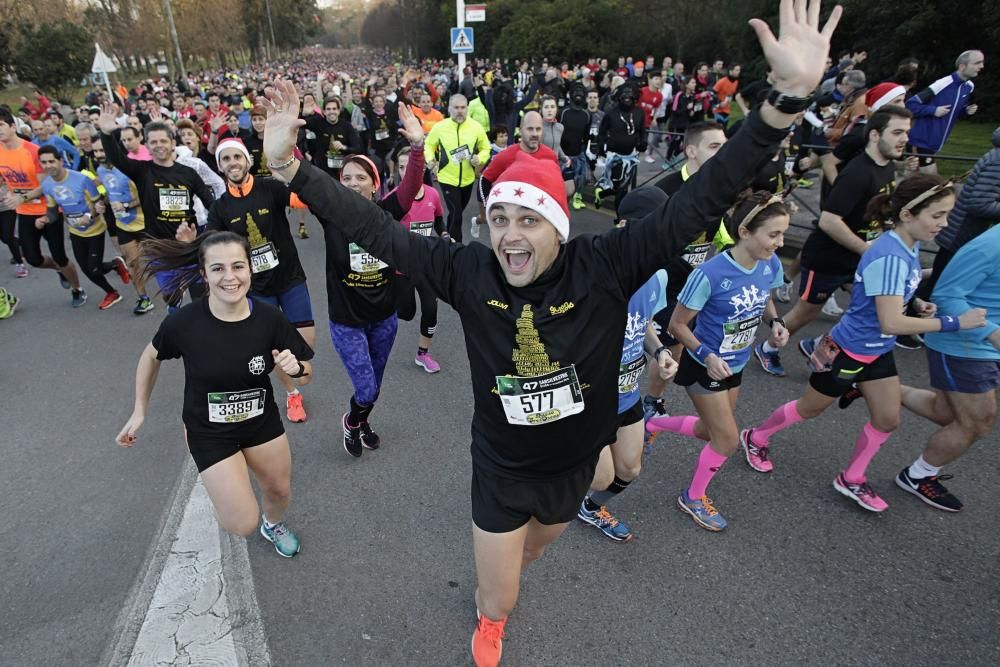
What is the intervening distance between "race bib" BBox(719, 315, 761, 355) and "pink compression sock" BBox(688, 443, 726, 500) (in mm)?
607

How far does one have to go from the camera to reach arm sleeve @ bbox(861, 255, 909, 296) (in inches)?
128

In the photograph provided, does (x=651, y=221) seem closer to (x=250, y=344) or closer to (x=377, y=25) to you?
(x=250, y=344)

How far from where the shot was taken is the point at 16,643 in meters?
2.86

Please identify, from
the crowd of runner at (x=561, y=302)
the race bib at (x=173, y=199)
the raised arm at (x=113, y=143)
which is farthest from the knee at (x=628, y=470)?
the raised arm at (x=113, y=143)

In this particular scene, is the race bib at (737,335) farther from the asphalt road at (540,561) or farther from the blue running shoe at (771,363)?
the blue running shoe at (771,363)

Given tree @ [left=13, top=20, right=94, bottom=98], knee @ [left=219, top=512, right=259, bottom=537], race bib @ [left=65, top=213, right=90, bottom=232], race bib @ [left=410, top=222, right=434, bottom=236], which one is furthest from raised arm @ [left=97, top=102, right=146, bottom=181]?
tree @ [left=13, top=20, right=94, bottom=98]

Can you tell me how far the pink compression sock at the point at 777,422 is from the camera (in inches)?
152

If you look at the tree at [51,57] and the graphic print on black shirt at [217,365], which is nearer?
the graphic print on black shirt at [217,365]

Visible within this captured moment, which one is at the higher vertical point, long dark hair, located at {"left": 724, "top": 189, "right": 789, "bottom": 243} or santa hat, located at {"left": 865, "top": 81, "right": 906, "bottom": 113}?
santa hat, located at {"left": 865, "top": 81, "right": 906, "bottom": 113}

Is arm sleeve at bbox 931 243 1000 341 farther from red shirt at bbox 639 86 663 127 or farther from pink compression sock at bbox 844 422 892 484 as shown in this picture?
red shirt at bbox 639 86 663 127

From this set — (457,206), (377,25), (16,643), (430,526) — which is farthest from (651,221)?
(377,25)

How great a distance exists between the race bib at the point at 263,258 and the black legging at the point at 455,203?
12.3 feet

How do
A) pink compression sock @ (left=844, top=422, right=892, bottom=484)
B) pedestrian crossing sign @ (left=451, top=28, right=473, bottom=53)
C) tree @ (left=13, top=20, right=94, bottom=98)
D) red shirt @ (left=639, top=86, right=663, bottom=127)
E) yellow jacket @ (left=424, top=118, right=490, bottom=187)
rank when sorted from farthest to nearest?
tree @ (left=13, top=20, right=94, bottom=98)
pedestrian crossing sign @ (left=451, top=28, right=473, bottom=53)
red shirt @ (left=639, top=86, right=663, bottom=127)
yellow jacket @ (left=424, top=118, right=490, bottom=187)
pink compression sock @ (left=844, top=422, right=892, bottom=484)

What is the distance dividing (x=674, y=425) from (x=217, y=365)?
2923mm
